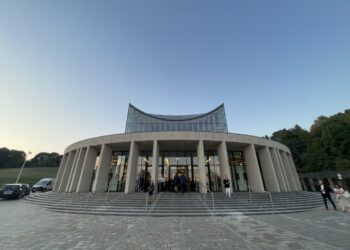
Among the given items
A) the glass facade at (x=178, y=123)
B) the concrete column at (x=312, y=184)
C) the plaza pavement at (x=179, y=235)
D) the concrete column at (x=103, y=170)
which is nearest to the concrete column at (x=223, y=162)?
the plaza pavement at (x=179, y=235)

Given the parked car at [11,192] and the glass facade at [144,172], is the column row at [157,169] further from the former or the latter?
the parked car at [11,192]

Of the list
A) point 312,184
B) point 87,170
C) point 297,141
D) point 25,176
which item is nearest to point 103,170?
point 87,170

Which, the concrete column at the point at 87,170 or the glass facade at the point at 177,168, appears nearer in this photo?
the concrete column at the point at 87,170

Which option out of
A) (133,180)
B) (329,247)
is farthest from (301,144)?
(329,247)

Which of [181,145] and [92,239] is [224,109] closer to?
[181,145]

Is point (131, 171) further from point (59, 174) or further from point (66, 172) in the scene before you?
point (59, 174)

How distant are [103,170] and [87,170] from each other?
2022 millimetres

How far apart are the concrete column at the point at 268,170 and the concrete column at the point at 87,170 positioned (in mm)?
17073

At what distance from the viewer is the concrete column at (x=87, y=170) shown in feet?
53.4

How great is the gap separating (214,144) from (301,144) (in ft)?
131

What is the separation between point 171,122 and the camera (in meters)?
36.4

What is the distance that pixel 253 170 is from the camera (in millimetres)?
15914

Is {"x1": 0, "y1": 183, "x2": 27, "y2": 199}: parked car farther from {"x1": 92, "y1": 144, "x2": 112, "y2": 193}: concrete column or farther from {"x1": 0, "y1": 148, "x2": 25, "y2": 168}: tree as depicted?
{"x1": 0, "y1": 148, "x2": 25, "y2": 168}: tree

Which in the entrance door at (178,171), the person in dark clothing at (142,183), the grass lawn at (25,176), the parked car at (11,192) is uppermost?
the grass lawn at (25,176)
